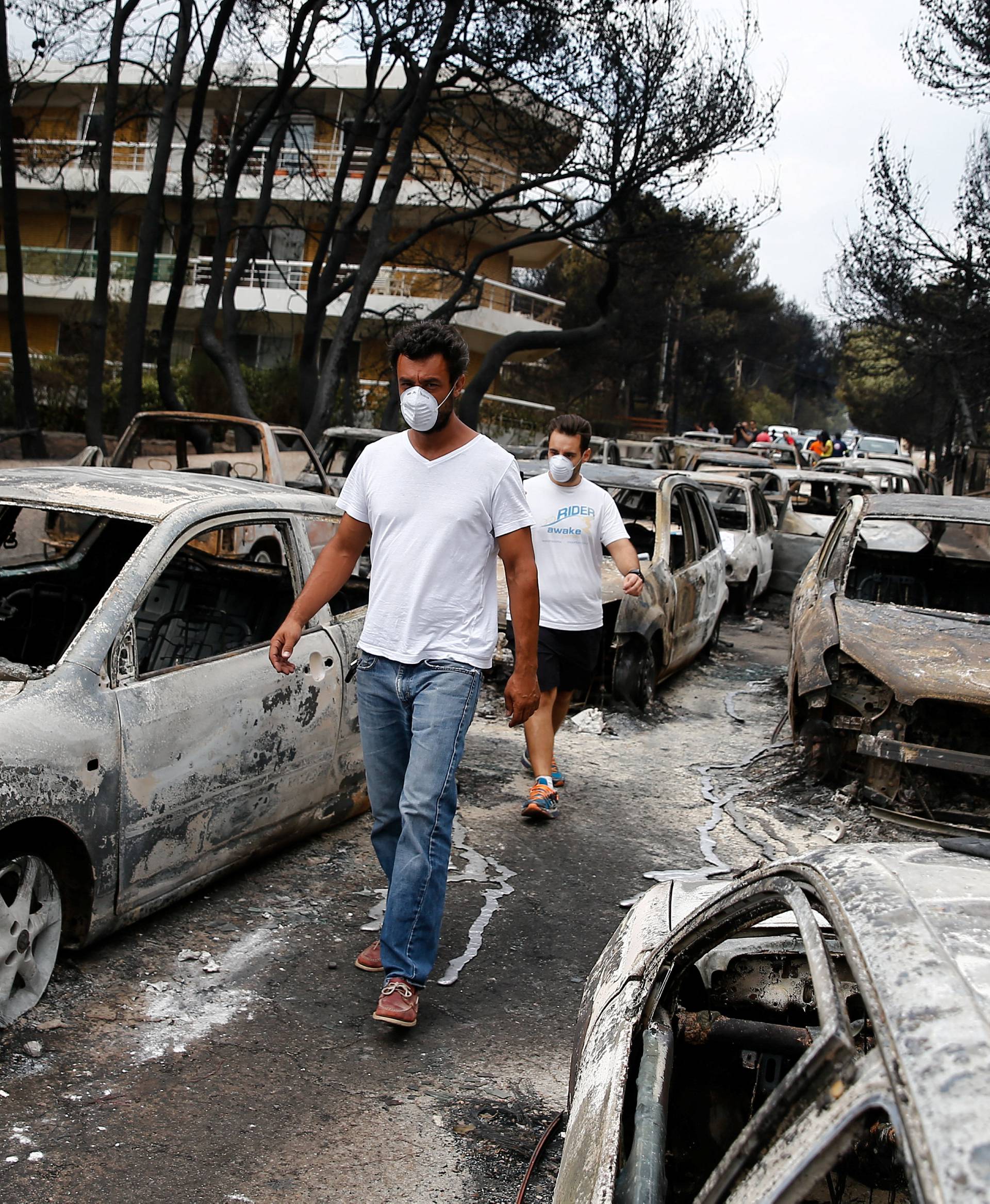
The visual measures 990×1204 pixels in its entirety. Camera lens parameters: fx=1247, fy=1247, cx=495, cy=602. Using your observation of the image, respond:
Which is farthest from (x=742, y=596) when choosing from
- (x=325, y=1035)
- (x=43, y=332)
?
(x=43, y=332)

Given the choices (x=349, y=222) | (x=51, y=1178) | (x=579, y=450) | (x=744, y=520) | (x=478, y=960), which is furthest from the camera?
(x=349, y=222)

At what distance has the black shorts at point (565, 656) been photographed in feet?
20.7

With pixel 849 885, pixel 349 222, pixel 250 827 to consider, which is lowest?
pixel 250 827

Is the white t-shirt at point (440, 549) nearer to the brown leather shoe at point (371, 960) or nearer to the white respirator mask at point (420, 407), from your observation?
the white respirator mask at point (420, 407)

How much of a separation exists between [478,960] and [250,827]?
3.24ft

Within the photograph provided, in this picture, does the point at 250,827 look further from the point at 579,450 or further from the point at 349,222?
the point at 349,222

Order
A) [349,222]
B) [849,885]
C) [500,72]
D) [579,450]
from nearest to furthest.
Answer: [849,885] → [579,450] → [500,72] → [349,222]

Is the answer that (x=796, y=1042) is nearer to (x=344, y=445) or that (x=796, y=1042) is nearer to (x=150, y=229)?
(x=344, y=445)

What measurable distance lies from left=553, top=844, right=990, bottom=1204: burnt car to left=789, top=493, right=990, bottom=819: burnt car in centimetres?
298

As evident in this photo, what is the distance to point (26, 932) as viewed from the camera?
3633 mm

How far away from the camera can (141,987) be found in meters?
4.00

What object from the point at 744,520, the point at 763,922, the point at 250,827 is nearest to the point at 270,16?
the point at 744,520

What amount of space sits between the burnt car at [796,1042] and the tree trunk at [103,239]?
15998 millimetres

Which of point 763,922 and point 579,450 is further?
point 579,450
